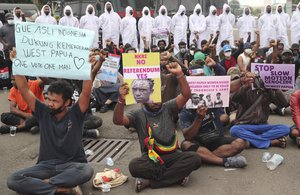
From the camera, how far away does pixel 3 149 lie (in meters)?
5.82

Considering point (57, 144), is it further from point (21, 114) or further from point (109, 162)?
point (21, 114)

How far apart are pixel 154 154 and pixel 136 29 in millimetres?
10295

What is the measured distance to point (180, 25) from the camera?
14.1m

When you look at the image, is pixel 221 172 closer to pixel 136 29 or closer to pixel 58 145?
pixel 58 145

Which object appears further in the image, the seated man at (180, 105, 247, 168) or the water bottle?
the water bottle

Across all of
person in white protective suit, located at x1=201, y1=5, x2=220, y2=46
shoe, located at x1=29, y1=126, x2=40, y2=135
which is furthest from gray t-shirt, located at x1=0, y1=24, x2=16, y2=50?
person in white protective suit, located at x1=201, y1=5, x2=220, y2=46

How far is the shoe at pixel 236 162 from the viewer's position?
187 inches

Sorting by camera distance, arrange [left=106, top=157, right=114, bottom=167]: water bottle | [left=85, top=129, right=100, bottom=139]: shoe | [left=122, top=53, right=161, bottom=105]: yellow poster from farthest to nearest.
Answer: [left=85, top=129, right=100, bottom=139]: shoe → [left=106, top=157, right=114, bottom=167]: water bottle → [left=122, top=53, right=161, bottom=105]: yellow poster

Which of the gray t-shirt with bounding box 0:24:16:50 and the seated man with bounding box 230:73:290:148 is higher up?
the gray t-shirt with bounding box 0:24:16:50

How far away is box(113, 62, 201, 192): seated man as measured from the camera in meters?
4.23

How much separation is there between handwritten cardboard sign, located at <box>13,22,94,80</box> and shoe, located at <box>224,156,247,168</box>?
1975 mm

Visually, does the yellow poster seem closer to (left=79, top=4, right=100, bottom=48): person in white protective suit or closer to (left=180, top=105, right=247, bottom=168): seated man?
(left=180, top=105, right=247, bottom=168): seated man

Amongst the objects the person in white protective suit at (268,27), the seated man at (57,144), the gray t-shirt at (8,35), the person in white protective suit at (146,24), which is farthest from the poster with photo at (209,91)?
the person in white protective suit at (146,24)

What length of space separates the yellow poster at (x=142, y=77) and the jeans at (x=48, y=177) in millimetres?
820
